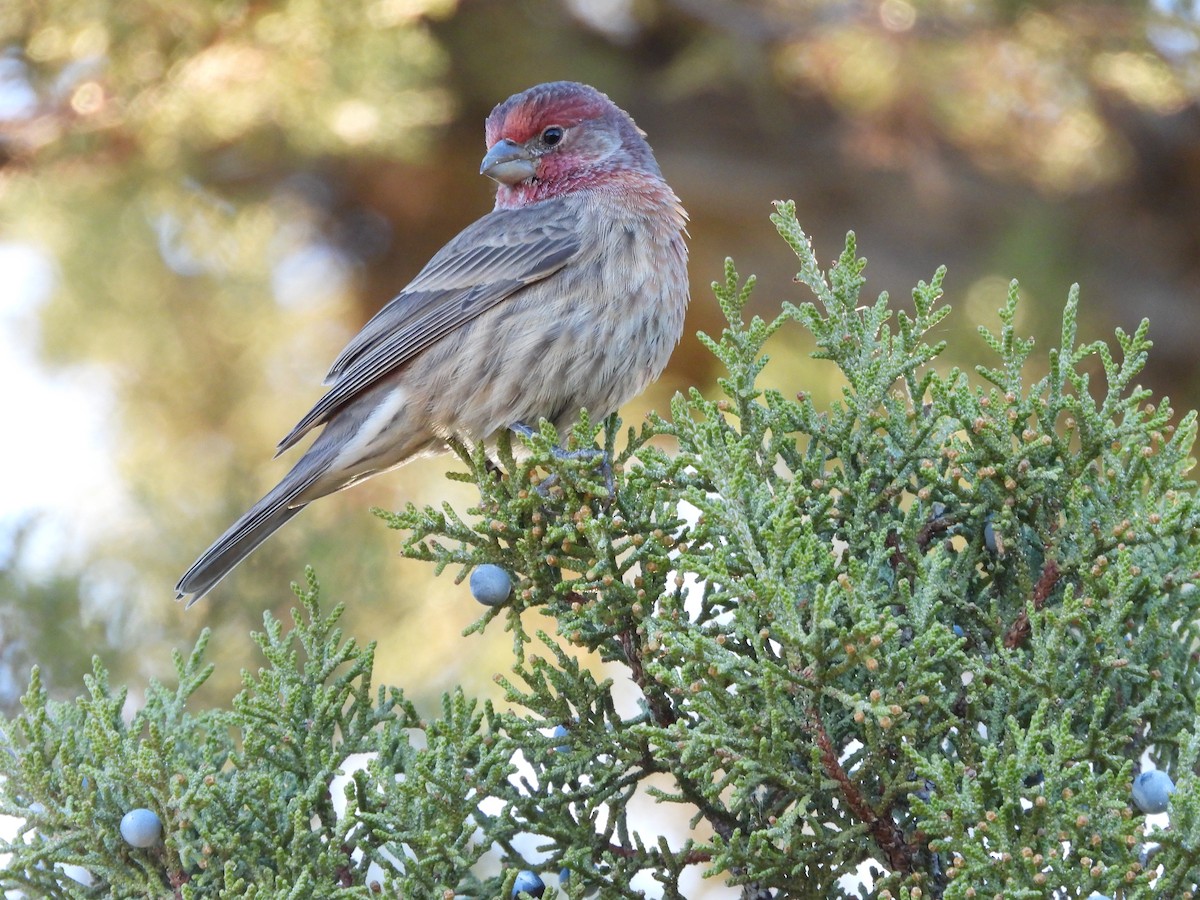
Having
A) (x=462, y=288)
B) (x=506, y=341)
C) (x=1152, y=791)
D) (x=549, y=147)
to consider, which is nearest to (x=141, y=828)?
(x=1152, y=791)

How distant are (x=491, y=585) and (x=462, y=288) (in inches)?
70.6

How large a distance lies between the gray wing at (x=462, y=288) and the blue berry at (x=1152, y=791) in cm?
237

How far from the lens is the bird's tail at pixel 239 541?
12.2 feet

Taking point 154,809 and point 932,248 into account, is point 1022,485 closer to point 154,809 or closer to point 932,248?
point 154,809

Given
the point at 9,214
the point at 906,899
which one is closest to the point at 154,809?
the point at 906,899

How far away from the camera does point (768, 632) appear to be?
212 centimetres

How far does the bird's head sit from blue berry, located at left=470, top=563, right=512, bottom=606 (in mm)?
2140

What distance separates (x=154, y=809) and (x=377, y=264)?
422 centimetres

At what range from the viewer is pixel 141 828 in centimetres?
242

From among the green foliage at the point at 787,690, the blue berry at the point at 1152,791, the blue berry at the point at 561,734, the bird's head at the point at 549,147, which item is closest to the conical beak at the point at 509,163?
the bird's head at the point at 549,147

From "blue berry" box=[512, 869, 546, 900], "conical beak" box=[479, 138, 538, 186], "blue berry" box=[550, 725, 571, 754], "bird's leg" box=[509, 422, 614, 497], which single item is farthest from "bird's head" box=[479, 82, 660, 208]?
"blue berry" box=[512, 869, 546, 900]

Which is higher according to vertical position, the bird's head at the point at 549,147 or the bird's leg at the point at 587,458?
the bird's head at the point at 549,147

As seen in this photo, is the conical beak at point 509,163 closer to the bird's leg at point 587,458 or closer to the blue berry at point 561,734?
the bird's leg at point 587,458

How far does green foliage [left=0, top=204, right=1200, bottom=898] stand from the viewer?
81.4 inches
